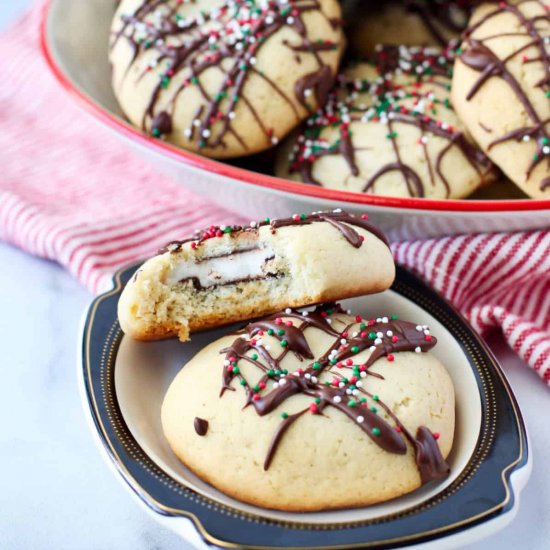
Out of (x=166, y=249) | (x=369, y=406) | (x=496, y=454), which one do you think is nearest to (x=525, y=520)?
(x=496, y=454)

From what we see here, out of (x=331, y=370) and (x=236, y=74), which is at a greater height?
(x=236, y=74)

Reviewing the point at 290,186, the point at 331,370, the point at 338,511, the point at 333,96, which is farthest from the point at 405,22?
the point at 338,511

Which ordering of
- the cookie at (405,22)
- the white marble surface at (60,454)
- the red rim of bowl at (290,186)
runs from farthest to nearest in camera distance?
the cookie at (405,22), the red rim of bowl at (290,186), the white marble surface at (60,454)

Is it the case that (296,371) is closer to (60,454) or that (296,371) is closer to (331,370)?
(331,370)

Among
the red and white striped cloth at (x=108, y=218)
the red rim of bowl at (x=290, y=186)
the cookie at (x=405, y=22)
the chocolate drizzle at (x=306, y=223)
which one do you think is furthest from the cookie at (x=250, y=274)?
the cookie at (x=405, y=22)

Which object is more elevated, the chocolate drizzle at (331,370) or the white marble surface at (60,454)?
the chocolate drizzle at (331,370)

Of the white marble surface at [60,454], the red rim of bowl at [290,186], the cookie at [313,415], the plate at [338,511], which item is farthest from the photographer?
the red rim of bowl at [290,186]

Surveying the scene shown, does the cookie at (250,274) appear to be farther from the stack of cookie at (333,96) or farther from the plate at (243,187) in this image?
the stack of cookie at (333,96)
